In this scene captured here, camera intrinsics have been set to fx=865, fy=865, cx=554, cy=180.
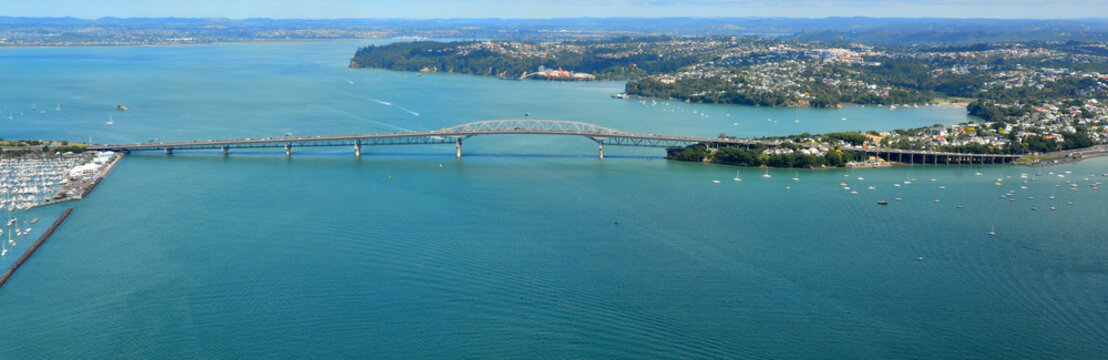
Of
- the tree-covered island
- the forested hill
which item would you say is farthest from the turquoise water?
the forested hill

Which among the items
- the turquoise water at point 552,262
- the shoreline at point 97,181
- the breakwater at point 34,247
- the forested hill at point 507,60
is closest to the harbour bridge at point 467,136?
the turquoise water at point 552,262

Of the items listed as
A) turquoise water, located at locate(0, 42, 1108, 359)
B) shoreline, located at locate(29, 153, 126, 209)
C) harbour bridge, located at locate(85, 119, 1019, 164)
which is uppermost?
harbour bridge, located at locate(85, 119, 1019, 164)

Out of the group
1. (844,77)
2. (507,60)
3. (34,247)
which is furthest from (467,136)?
(507,60)

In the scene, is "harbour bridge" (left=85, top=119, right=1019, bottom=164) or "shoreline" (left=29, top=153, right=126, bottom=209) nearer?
"shoreline" (left=29, top=153, right=126, bottom=209)

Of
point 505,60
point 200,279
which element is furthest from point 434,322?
point 505,60

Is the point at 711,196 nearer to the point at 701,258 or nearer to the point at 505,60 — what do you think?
the point at 701,258

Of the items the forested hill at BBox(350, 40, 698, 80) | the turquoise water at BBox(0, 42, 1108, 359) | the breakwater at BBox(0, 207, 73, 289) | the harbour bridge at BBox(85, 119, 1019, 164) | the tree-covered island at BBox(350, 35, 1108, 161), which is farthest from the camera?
the forested hill at BBox(350, 40, 698, 80)

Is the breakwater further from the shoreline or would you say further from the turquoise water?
the shoreline

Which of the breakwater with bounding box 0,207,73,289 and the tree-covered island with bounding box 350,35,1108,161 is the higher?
the tree-covered island with bounding box 350,35,1108,161

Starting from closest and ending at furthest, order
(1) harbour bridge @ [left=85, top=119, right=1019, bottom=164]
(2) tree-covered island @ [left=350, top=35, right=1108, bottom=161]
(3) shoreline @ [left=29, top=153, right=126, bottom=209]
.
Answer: (3) shoreline @ [left=29, top=153, right=126, bottom=209], (1) harbour bridge @ [left=85, top=119, right=1019, bottom=164], (2) tree-covered island @ [left=350, top=35, right=1108, bottom=161]

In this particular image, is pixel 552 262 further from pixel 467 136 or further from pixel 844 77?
pixel 844 77
